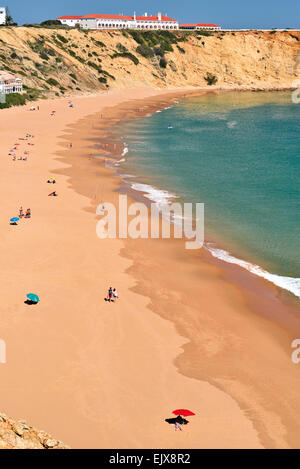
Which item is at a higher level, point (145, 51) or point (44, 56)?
point (145, 51)

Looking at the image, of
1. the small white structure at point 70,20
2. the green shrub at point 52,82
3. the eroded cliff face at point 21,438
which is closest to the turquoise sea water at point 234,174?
the eroded cliff face at point 21,438

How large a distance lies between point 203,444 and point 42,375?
21.1 ft

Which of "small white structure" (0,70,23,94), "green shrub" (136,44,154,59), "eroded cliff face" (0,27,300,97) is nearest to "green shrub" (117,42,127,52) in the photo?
"eroded cliff face" (0,27,300,97)

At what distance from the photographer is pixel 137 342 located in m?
21.0

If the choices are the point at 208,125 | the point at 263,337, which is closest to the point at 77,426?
the point at 263,337

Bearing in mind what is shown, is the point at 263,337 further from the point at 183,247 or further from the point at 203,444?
the point at 183,247

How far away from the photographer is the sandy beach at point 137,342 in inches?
655

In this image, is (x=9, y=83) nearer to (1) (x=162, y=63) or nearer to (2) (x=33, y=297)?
(1) (x=162, y=63)

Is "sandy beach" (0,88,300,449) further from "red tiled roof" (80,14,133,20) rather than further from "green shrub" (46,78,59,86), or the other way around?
"red tiled roof" (80,14,133,20)

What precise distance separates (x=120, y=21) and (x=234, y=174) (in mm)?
146546

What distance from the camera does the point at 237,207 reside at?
40688 millimetres

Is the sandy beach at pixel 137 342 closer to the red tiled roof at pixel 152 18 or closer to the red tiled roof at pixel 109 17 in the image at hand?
the red tiled roof at pixel 109 17

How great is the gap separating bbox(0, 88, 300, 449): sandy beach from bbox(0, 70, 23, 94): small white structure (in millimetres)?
60234

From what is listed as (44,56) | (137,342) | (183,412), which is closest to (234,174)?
(137,342)
